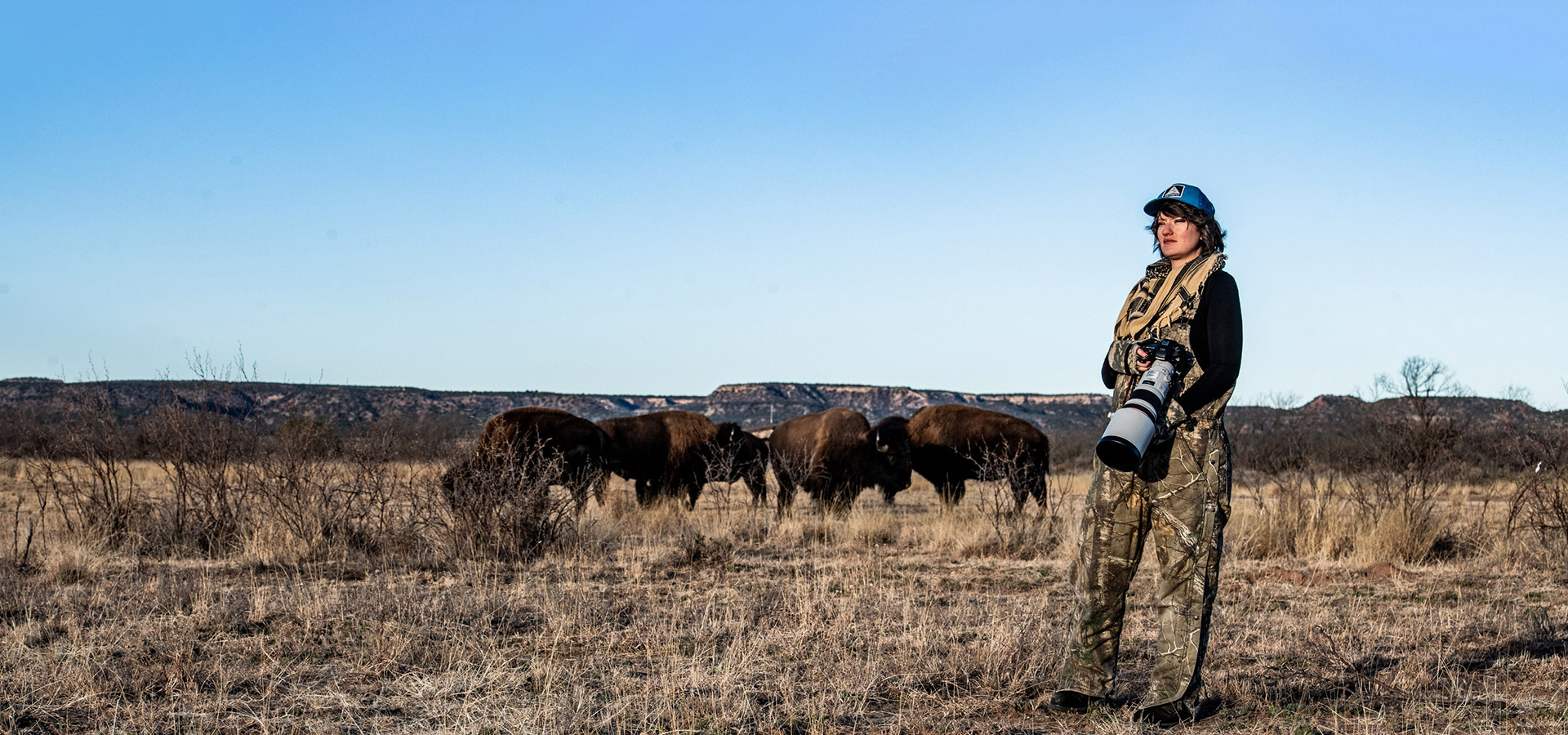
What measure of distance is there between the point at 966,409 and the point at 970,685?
1227 cm

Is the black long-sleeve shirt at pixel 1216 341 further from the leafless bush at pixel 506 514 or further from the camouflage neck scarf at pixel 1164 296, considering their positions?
the leafless bush at pixel 506 514

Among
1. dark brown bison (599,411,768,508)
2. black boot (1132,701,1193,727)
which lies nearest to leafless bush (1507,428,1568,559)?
black boot (1132,701,1193,727)

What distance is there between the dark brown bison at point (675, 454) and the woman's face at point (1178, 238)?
1160 cm

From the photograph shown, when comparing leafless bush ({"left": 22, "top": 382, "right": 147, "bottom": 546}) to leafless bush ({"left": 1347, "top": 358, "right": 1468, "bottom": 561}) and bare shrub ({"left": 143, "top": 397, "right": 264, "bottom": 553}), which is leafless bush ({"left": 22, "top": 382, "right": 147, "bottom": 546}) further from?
leafless bush ({"left": 1347, "top": 358, "right": 1468, "bottom": 561})

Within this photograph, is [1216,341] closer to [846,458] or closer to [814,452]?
[814,452]

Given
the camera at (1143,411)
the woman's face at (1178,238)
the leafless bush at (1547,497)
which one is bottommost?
the leafless bush at (1547,497)

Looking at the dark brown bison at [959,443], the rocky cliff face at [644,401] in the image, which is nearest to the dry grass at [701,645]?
the dark brown bison at [959,443]

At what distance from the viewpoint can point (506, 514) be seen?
10.1m

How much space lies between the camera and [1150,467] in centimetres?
424

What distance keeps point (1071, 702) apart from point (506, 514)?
22.1ft

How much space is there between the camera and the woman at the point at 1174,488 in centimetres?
414

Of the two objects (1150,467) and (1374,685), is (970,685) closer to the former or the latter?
(1150,467)

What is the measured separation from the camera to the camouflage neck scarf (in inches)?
166

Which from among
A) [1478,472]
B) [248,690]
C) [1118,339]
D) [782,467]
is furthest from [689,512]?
[1478,472]
